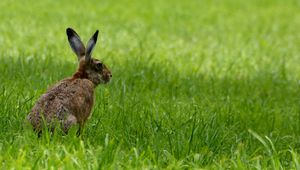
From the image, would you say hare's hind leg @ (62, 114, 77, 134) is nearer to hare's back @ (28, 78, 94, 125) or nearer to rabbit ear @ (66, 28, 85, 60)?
hare's back @ (28, 78, 94, 125)

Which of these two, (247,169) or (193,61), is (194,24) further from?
(247,169)

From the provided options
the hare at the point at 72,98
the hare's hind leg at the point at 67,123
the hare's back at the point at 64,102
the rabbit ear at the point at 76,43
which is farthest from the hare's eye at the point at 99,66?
the hare's hind leg at the point at 67,123

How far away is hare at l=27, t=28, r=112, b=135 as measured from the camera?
18.1 feet

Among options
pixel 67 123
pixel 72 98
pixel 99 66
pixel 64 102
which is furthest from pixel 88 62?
pixel 67 123

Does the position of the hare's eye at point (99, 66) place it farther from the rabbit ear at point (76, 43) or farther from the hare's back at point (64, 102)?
the hare's back at point (64, 102)

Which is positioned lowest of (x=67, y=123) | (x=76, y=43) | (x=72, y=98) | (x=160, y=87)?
(x=160, y=87)

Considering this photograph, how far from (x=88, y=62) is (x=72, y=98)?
851 millimetres

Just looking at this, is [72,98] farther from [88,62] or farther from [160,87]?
[160,87]

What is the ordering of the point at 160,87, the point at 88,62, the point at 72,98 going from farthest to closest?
the point at 160,87
the point at 88,62
the point at 72,98

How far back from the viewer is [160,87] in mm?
8844

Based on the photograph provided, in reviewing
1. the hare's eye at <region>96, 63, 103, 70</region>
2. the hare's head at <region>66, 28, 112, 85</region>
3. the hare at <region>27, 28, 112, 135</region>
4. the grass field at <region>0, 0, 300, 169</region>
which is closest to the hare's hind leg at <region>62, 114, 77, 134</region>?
the hare at <region>27, 28, 112, 135</region>

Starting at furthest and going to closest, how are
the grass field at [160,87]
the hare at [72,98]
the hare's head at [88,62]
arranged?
1. the hare's head at [88,62]
2. the hare at [72,98]
3. the grass field at [160,87]

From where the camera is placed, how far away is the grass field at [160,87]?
17.1ft

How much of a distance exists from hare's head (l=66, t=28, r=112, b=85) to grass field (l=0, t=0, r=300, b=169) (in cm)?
30
